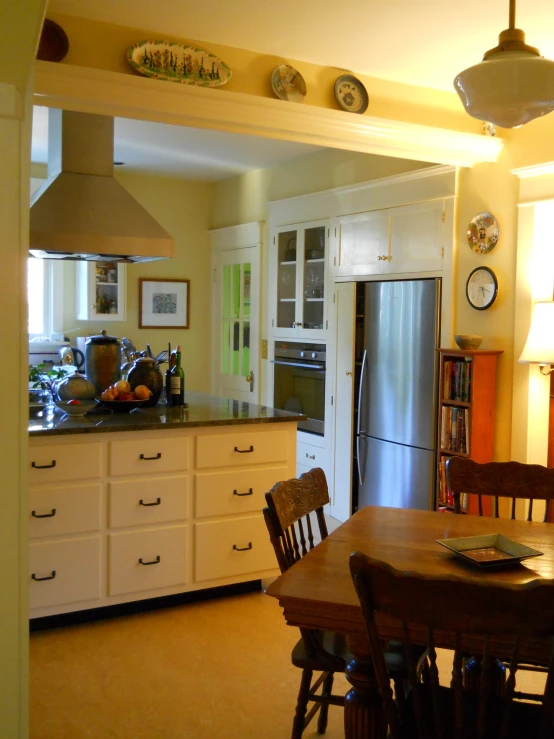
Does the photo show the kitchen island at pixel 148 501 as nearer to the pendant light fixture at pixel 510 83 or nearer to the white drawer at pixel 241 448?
the white drawer at pixel 241 448

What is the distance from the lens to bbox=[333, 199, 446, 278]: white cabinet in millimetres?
4382

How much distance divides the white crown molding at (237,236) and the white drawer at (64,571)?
137 inches

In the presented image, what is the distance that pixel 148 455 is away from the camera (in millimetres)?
3445

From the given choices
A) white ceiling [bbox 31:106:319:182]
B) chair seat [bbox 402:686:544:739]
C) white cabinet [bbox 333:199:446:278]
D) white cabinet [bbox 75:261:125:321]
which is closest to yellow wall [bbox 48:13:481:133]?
white cabinet [bbox 333:199:446:278]

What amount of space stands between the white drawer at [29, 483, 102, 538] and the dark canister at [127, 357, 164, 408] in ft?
2.53

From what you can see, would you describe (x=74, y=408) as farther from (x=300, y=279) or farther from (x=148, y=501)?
(x=300, y=279)

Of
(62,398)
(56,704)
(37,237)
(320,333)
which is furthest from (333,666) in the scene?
(320,333)

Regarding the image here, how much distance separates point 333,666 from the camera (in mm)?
2051

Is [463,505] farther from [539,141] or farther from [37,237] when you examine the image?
[37,237]

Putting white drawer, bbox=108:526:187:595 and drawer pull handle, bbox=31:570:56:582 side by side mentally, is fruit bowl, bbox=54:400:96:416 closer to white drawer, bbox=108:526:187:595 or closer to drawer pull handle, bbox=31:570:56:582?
white drawer, bbox=108:526:187:595

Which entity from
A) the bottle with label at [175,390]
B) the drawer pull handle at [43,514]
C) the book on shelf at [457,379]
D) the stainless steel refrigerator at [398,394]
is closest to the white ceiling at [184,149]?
the stainless steel refrigerator at [398,394]

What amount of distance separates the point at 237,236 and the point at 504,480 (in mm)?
4316

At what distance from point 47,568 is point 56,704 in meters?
0.67

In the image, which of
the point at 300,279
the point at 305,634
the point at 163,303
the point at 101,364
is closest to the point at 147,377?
the point at 101,364
